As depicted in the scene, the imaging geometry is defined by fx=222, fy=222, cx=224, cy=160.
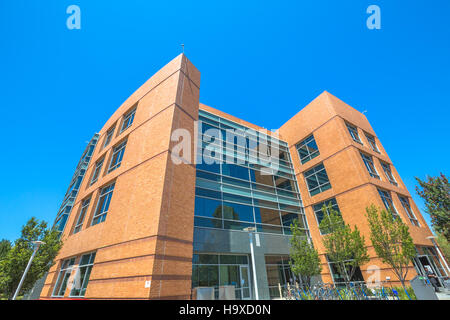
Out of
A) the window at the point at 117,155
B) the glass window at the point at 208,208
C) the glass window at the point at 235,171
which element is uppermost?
the window at the point at 117,155

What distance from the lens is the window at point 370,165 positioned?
20642 mm

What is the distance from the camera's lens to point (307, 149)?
24.4 meters

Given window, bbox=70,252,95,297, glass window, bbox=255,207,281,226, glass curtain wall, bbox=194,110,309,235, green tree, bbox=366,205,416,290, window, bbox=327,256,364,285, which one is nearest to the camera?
green tree, bbox=366,205,416,290

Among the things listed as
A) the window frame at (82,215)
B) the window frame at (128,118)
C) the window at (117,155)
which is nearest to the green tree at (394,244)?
the window at (117,155)

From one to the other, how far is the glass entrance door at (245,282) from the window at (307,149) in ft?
45.7

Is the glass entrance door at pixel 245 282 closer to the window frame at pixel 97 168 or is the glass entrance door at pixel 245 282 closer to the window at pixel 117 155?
the window at pixel 117 155

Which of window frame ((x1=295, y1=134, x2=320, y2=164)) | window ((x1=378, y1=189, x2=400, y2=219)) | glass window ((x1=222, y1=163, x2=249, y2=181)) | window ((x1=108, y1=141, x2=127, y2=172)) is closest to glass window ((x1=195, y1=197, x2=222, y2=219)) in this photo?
glass window ((x1=222, y1=163, x2=249, y2=181))

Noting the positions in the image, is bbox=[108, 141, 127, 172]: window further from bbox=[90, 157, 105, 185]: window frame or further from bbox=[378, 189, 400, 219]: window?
bbox=[378, 189, 400, 219]: window

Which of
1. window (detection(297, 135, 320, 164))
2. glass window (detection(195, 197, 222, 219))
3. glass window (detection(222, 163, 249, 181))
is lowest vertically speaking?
glass window (detection(195, 197, 222, 219))

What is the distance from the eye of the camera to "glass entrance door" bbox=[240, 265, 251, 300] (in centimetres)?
1410

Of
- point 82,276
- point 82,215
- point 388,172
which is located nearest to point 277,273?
Result: point 82,276

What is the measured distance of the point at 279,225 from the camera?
19.0 metres

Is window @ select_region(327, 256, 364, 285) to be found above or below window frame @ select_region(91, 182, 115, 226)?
below

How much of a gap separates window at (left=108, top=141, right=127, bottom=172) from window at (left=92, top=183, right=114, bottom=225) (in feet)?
5.72
